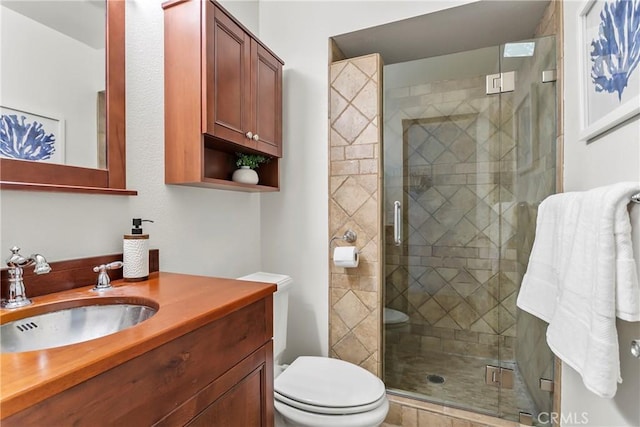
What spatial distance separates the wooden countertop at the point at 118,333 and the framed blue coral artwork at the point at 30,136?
1.33 feet

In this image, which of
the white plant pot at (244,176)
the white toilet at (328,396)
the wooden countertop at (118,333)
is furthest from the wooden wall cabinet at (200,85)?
the white toilet at (328,396)

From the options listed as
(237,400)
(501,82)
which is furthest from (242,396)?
(501,82)

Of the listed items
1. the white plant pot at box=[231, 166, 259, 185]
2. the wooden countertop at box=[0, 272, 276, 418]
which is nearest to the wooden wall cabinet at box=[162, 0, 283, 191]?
the white plant pot at box=[231, 166, 259, 185]

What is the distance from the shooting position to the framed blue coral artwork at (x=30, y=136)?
89cm

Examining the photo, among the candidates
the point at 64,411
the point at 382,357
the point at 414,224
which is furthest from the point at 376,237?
the point at 64,411

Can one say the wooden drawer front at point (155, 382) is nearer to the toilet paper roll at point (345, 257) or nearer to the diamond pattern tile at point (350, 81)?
the toilet paper roll at point (345, 257)

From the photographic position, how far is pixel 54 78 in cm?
102

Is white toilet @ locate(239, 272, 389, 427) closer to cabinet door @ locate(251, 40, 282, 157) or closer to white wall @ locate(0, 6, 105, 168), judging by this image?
cabinet door @ locate(251, 40, 282, 157)

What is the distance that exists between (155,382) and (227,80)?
47.3 inches

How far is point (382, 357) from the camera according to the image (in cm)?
187

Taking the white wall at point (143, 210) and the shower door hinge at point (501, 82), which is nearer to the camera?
the white wall at point (143, 210)

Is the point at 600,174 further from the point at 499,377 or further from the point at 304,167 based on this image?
the point at 304,167

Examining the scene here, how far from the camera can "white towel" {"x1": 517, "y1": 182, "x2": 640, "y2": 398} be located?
2.81ft

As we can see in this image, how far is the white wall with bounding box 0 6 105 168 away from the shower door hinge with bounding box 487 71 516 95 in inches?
73.4
